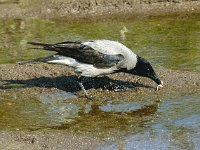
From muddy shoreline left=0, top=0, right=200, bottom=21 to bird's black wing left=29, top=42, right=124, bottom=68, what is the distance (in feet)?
18.7

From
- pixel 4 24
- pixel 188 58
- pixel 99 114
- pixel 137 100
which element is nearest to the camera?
pixel 99 114

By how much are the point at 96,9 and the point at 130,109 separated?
736cm

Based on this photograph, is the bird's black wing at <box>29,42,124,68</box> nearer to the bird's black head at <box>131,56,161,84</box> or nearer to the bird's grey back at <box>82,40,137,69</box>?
the bird's grey back at <box>82,40,137,69</box>

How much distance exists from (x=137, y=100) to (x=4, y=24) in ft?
21.2

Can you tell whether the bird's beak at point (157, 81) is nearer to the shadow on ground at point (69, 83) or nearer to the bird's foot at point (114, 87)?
the shadow on ground at point (69, 83)

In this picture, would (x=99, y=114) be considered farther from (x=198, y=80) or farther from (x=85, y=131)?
A: (x=198, y=80)

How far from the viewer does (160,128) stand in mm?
7367

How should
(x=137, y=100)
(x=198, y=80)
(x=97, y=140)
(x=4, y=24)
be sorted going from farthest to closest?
(x=4, y=24) → (x=198, y=80) → (x=137, y=100) → (x=97, y=140)

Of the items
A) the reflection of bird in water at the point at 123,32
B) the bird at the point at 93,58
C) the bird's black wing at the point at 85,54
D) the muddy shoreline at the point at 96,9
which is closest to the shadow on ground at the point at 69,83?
the bird at the point at 93,58

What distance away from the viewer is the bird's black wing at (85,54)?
29.3 ft

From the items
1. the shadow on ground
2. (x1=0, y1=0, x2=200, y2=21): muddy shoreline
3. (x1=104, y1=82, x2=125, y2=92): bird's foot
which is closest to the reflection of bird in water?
(x1=0, y1=0, x2=200, y2=21): muddy shoreline

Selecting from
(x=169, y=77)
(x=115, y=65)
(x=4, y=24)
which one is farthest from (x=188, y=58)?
(x=4, y=24)

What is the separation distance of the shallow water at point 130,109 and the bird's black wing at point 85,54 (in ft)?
1.83

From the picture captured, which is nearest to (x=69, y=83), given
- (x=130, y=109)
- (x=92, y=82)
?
(x=92, y=82)
